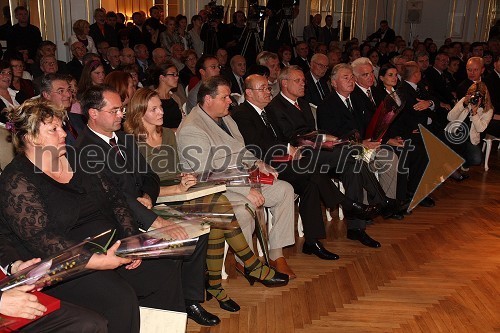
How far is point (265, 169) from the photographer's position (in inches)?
148

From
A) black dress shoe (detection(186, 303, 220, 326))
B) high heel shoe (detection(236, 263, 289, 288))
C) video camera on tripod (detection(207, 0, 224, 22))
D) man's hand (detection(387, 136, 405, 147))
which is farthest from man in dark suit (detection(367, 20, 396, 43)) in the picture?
black dress shoe (detection(186, 303, 220, 326))

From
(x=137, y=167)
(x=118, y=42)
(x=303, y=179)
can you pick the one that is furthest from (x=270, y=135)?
(x=118, y=42)

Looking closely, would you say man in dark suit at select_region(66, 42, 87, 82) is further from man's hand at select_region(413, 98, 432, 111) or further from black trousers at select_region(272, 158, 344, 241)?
man's hand at select_region(413, 98, 432, 111)

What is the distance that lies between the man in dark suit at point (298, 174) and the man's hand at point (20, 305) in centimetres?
222

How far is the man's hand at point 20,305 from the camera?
1976 mm

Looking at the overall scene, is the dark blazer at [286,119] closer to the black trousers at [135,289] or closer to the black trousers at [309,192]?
the black trousers at [309,192]

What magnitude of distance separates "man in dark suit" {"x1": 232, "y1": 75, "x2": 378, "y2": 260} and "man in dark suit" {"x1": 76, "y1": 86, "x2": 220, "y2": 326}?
3.20 ft

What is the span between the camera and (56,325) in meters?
2.14

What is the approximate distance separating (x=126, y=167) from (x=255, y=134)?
1.21 meters

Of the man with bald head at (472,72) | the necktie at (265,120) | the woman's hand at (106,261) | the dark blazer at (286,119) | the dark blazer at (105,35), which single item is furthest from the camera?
the dark blazer at (105,35)

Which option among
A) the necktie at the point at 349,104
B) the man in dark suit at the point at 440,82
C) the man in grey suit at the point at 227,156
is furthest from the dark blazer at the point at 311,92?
the man in grey suit at the point at 227,156

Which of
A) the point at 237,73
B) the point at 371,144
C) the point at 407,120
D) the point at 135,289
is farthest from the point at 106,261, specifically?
the point at 237,73

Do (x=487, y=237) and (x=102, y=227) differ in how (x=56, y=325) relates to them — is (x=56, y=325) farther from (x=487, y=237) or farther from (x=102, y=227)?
(x=487, y=237)

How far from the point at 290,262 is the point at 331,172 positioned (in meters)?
0.88
